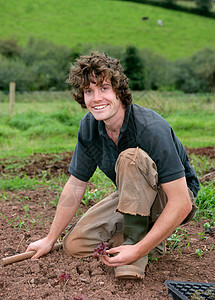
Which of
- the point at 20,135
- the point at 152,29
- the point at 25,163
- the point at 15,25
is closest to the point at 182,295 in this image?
the point at 25,163

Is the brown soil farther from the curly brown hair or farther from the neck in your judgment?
the curly brown hair

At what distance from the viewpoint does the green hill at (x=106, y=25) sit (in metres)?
29.2

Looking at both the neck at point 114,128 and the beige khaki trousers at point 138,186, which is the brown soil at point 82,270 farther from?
the neck at point 114,128

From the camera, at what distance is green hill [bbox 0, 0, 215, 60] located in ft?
96.0

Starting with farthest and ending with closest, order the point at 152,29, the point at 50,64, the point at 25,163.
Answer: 1. the point at 152,29
2. the point at 50,64
3. the point at 25,163

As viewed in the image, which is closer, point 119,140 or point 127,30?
point 119,140

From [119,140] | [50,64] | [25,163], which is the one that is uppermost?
[119,140]

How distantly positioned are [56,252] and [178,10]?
40356 mm

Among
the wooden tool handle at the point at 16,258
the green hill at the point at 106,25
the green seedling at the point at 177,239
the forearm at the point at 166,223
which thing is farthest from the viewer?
the green hill at the point at 106,25

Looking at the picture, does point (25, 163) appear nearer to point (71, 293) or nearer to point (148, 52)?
point (71, 293)

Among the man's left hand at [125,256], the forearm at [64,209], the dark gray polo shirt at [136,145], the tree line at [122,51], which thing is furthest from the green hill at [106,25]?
the man's left hand at [125,256]

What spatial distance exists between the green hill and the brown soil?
84.4 ft

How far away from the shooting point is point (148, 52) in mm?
25078

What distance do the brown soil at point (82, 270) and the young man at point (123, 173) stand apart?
0.09 m
